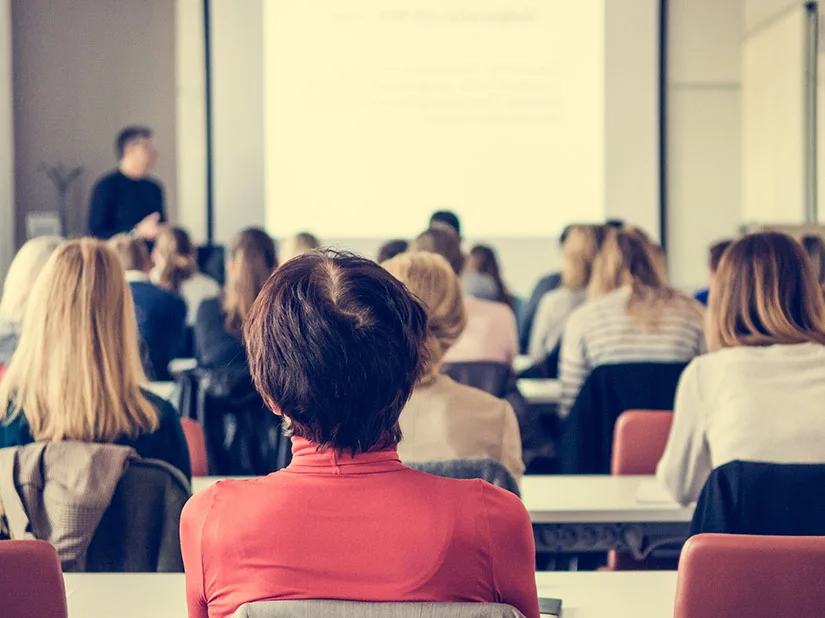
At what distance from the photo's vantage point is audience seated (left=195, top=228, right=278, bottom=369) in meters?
4.32

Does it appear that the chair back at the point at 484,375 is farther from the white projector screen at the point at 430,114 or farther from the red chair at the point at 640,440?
the white projector screen at the point at 430,114

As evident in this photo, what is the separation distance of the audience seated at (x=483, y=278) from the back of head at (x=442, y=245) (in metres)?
0.52

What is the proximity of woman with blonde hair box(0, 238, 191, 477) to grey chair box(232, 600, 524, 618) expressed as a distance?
1.16 meters

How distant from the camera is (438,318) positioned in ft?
9.08

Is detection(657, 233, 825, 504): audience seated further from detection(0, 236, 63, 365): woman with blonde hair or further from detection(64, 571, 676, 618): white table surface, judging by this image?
detection(0, 236, 63, 365): woman with blonde hair

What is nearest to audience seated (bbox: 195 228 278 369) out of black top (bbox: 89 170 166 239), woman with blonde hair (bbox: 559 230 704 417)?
woman with blonde hair (bbox: 559 230 704 417)

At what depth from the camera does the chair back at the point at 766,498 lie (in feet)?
7.41

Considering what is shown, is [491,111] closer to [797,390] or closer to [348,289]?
[797,390]

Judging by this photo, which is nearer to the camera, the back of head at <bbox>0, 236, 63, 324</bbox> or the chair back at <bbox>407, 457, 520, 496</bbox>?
the chair back at <bbox>407, 457, 520, 496</bbox>

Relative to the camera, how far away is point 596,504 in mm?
2699

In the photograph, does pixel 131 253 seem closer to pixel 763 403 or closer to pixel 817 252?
pixel 817 252

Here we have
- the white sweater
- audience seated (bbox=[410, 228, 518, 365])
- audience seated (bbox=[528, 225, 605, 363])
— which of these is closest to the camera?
the white sweater

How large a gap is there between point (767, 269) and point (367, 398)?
1.51 metres

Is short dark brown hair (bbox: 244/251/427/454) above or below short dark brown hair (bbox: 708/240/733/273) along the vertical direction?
below
